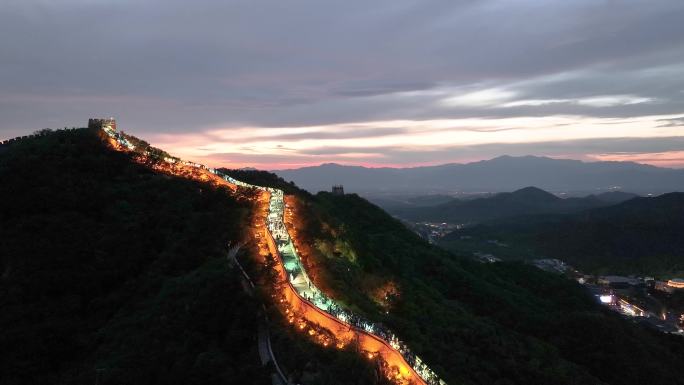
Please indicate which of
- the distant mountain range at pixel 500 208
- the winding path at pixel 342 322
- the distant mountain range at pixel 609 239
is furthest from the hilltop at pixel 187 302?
the distant mountain range at pixel 500 208

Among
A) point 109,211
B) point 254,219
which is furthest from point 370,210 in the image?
point 109,211

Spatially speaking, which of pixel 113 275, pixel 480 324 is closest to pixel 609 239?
pixel 480 324

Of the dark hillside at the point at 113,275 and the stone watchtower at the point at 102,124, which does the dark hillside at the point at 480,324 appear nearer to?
the dark hillside at the point at 113,275

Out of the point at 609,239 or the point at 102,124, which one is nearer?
the point at 102,124

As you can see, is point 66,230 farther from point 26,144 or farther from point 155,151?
point 155,151

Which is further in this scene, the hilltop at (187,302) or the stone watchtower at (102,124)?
the stone watchtower at (102,124)

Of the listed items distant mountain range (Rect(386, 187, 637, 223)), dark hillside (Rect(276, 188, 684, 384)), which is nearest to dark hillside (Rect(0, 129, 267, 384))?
dark hillside (Rect(276, 188, 684, 384))

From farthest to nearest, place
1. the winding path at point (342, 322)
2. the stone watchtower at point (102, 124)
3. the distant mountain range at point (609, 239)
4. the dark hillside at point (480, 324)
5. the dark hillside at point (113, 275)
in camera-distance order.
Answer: the distant mountain range at point (609, 239) < the stone watchtower at point (102, 124) < the dark hillside at point (480, 324) < the dark hillside at point (113, 275) < the winding path at point (342, 322)

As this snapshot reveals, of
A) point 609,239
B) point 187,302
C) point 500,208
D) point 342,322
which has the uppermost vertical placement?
point 187,302

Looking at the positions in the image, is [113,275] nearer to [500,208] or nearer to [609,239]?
[609,239]
